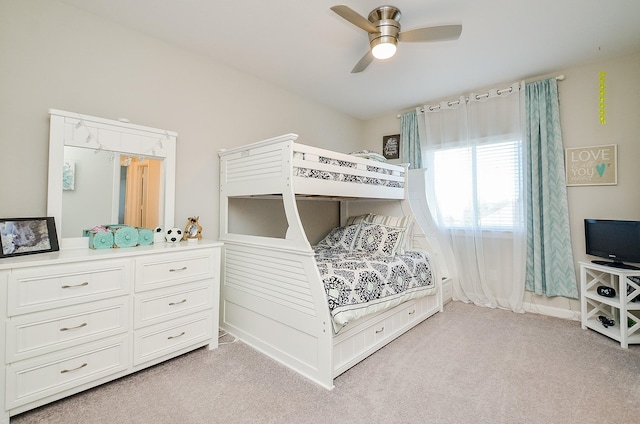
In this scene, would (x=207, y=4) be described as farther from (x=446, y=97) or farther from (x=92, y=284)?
(x=446, y=97)

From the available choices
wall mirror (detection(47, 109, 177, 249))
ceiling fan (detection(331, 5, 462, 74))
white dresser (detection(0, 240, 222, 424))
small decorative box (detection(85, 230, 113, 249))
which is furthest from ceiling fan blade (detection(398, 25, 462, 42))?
small decorative box (detection(85, 230, 113, 249))

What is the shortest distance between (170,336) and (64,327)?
1.91 ft

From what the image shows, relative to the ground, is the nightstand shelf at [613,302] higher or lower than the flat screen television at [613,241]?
lower

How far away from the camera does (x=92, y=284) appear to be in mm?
1638

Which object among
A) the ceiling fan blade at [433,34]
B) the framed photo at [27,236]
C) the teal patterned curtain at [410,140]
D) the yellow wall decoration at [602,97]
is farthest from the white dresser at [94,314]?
the yellow wall decoration at [602,97]

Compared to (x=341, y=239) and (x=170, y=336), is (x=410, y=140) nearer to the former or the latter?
(x=341, y=239)

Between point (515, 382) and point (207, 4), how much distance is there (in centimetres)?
311

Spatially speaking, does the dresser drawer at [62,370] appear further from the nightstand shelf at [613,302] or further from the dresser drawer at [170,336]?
the nightstand shelf at [613,302]

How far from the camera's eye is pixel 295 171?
1.97 meters

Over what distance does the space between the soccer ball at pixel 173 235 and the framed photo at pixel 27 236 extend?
0.63 metres

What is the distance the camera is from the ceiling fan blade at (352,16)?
5.24 feet

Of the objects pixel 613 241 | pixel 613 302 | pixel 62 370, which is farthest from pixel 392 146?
pixel 62 370

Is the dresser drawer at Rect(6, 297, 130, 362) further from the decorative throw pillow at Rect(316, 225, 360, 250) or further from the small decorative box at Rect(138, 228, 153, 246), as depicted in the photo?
the decorative throw pillow at Rect(316, 225, 360, 250)

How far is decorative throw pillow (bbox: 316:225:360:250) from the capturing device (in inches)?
126
